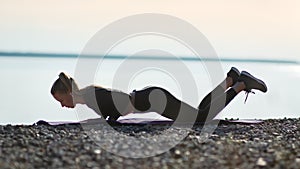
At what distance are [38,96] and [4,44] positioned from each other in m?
17.1

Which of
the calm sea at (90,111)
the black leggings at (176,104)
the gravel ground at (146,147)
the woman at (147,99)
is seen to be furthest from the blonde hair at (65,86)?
the calm sea at (90,111)

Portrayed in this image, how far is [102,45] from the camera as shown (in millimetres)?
8219

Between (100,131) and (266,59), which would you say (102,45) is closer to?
(100,131)

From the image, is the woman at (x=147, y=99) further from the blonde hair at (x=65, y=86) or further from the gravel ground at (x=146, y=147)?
the gravel ground at (x=146, y=147)

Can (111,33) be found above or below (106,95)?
above

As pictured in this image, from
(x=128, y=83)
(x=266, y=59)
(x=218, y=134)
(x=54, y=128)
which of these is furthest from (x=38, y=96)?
(x=266, y=59)

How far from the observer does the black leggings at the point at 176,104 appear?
687 centimetres

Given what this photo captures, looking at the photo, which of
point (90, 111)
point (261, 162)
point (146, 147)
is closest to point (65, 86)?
point (90, 111)

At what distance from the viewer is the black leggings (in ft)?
22.5

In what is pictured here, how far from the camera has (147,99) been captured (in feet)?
22.5

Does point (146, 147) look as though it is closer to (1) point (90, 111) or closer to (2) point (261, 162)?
(2) point (261, 162)

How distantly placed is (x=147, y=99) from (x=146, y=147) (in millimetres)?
1680

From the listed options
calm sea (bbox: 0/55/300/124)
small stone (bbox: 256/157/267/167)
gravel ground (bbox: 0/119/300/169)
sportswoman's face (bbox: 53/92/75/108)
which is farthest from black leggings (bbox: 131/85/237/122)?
small stone (bbox: 256/157/267/167)

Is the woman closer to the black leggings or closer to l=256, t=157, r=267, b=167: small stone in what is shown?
the black leggings
